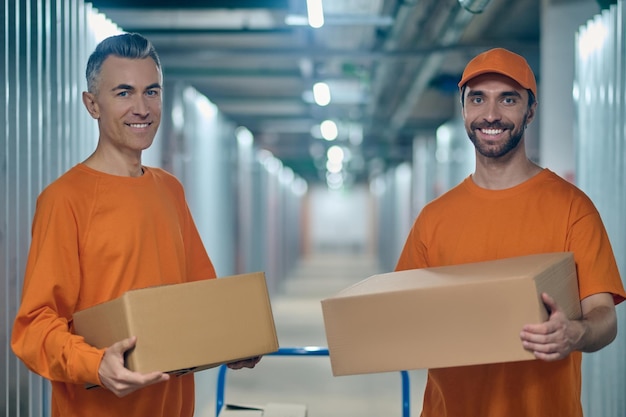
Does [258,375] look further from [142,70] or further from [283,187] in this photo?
[283,187]

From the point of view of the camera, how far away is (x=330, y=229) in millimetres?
32156

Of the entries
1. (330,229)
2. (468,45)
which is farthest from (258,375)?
(330,229)

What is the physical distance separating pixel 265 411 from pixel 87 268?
3.78 feet

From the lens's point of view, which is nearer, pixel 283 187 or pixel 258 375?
pixel 258 375

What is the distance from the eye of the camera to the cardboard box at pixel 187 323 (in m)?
1.77

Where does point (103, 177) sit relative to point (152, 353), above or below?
above

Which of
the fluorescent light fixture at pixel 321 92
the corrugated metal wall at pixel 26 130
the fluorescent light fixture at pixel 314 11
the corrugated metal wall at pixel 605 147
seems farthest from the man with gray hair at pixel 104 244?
the fluorescent light fixture at pixel 321 92

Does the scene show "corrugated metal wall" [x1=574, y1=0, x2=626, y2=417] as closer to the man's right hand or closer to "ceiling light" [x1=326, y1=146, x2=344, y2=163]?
the man's right hand

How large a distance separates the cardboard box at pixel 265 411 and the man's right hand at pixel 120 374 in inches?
45.9

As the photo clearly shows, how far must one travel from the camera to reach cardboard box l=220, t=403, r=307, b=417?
2867 millimetres

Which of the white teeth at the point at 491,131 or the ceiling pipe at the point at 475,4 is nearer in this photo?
the white teeth at the point at 491,131

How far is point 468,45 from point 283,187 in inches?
454

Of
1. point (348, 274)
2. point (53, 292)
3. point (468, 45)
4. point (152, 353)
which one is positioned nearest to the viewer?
point (152, 353)

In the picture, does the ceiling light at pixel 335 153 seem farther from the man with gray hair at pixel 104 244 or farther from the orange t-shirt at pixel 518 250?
the man with gray hair at pixel 104 244
